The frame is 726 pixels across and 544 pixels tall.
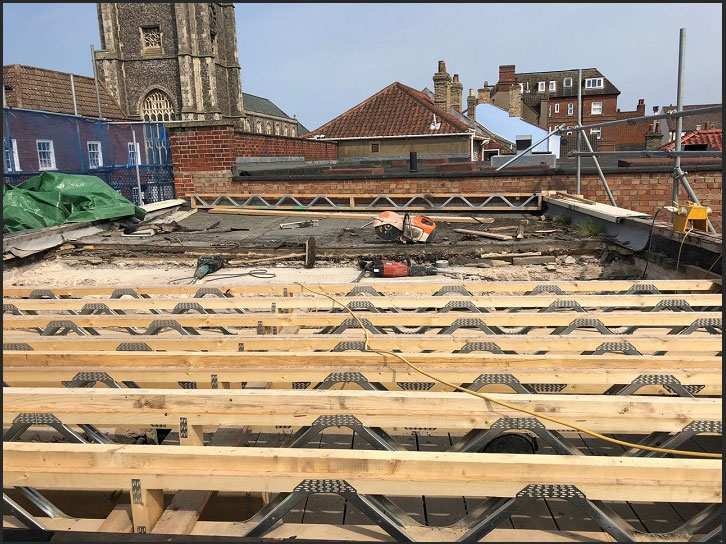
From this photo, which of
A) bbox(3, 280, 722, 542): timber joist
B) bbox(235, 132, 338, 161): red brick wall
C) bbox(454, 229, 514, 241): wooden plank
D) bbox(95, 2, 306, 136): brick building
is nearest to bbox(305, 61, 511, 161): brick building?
bbox(235, 132, 338, 161): red brick wall

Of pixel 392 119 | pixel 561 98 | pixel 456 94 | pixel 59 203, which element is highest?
pixel 561 98

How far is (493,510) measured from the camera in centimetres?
244

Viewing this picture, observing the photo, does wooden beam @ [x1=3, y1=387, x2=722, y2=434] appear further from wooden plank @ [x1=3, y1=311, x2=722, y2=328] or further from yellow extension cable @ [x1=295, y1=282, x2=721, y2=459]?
wooden plank @ [x1=3, y1=311, x2=722, y2=328]

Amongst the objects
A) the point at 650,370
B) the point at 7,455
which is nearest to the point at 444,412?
the point at 650,370

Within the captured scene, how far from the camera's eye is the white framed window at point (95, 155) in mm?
15820

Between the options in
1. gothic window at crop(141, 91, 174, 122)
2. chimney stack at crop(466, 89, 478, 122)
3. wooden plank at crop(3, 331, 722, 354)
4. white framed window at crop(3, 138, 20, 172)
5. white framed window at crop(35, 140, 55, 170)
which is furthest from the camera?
gothic window at crop(141, 91, 174, 122)

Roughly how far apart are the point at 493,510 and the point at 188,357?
1.97 m

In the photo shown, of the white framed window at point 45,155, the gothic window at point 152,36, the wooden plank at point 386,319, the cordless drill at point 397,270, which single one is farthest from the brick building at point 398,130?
the gothic window at point 152,36

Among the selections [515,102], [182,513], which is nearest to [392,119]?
[515,102]

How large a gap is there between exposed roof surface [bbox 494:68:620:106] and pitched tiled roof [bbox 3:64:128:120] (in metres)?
37.0

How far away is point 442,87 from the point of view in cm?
3178

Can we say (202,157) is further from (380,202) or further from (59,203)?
(380,202)

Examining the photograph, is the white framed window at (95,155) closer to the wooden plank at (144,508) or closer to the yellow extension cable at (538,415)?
the yellow extension cable at (538,415)

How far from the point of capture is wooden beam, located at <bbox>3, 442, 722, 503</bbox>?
86.3 inches
